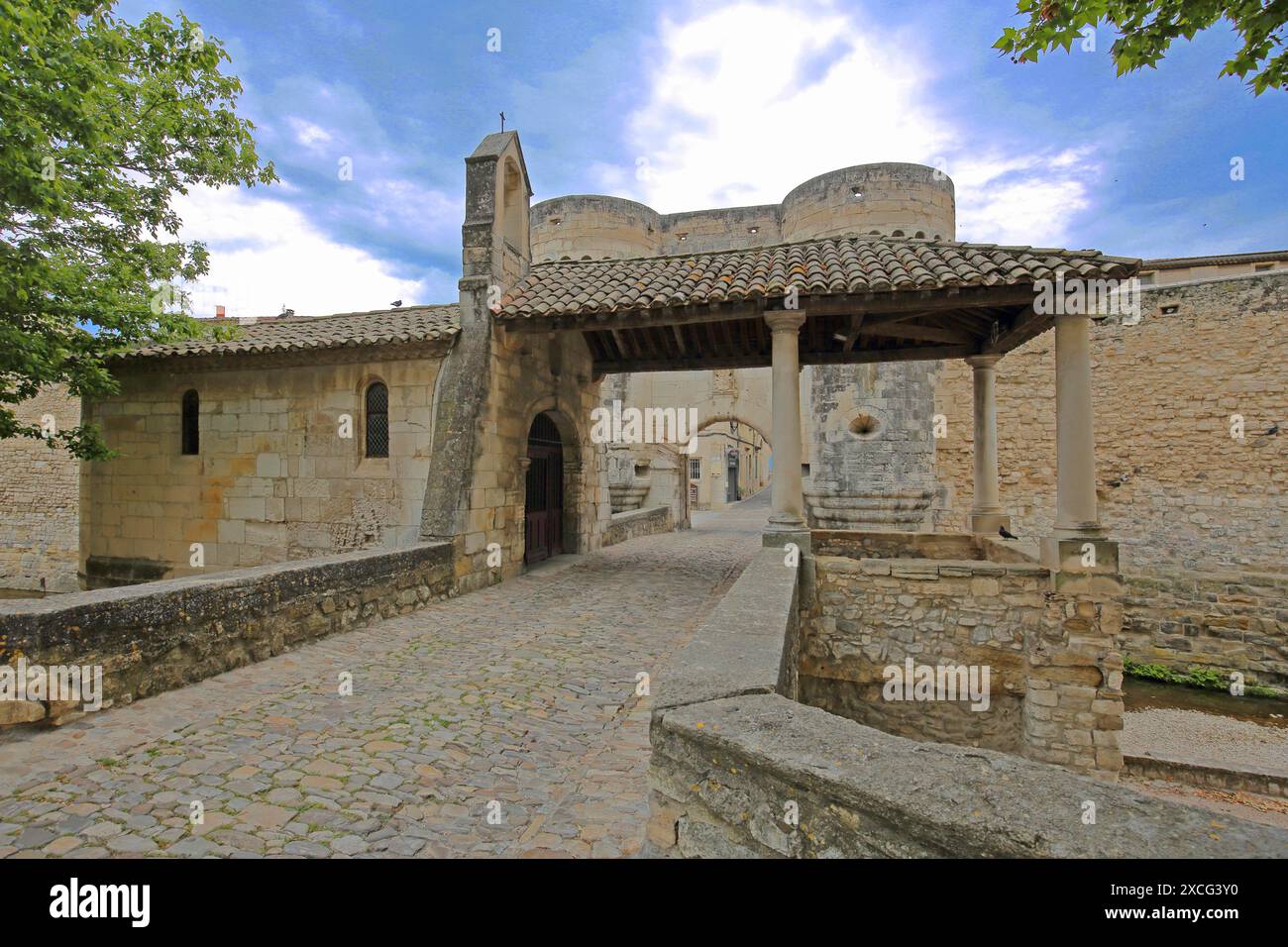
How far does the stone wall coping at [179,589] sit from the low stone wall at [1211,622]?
14.9 m

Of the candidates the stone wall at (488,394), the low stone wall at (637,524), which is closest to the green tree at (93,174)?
the stone wall at (488,394)

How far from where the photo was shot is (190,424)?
36.1 feet

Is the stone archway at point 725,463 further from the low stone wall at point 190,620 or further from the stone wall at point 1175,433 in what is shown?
the stone wall at point 1175,433

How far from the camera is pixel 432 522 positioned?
27.5 feet

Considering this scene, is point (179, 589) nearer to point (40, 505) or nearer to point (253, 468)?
point (253, 468)

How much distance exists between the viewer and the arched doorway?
11242 millimetres

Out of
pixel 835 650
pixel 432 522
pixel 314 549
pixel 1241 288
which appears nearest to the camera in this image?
pixel 835 650

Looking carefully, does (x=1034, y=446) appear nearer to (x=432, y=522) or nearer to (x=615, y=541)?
(x=615, y=541)

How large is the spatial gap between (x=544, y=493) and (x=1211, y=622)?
544 inches

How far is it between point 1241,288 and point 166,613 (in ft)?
66.9

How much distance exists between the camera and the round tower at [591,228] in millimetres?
20812

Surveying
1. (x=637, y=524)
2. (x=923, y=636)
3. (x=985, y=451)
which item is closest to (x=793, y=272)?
(x=985, y=451)

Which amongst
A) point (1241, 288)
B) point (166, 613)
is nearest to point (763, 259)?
point (166, 613)

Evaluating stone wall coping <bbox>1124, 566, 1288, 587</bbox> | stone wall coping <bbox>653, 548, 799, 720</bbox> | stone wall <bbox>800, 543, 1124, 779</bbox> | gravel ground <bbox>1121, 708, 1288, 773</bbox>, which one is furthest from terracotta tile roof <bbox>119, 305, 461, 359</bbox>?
stone wall coping <bbox>1124, 566, 1288, 587</bbox>
